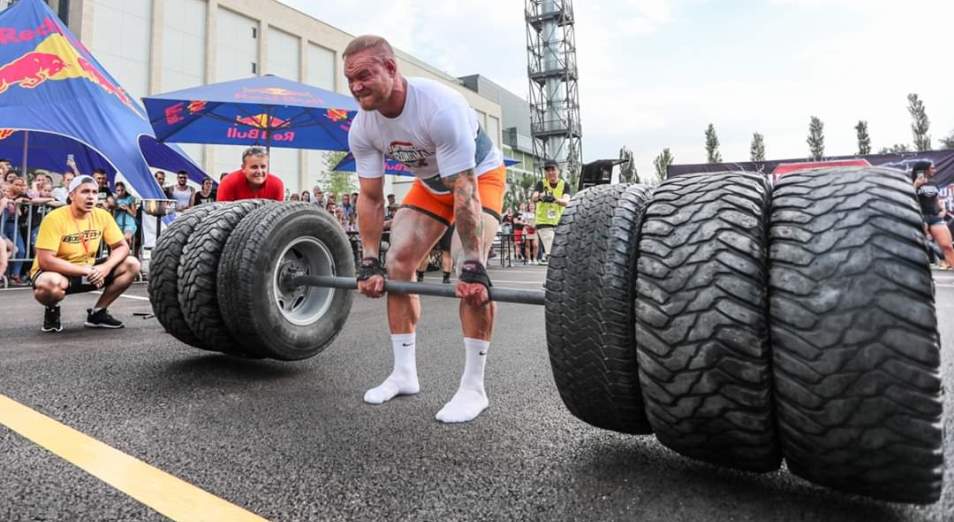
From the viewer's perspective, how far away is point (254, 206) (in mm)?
2600

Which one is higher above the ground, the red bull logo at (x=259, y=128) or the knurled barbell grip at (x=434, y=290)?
the red bull logo at (x=259, y=128)

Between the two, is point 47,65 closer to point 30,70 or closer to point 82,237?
point 30,70

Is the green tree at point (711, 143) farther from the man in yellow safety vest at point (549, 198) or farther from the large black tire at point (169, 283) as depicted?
the large black tire at point (169, 283)

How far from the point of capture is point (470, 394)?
199 cm

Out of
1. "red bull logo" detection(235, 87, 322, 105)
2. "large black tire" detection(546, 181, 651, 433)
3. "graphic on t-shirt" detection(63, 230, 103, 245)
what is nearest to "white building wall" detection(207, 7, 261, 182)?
"red bull logo" detection(235, 87, 322, 105)

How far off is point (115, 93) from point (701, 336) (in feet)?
34.6

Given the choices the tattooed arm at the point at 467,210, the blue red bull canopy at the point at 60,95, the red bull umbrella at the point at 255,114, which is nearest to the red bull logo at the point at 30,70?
the blue red bull canopy at the point at 60,95

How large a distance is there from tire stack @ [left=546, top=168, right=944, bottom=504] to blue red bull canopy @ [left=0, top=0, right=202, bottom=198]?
338 inches

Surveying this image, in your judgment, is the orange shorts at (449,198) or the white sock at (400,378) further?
the orange shorts at (449,198)

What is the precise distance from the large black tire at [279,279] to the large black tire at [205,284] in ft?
0.21

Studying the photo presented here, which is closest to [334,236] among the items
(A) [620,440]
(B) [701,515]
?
(A) [620,440]

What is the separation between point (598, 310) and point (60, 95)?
31.6 feet

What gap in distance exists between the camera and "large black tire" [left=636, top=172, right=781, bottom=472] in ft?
3.58

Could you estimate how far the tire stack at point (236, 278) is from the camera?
7.54 ft
